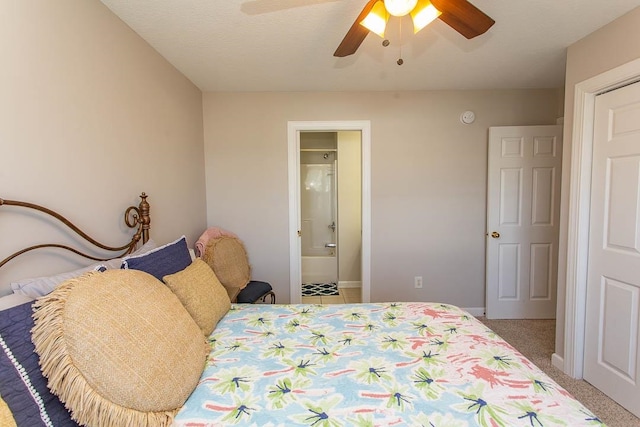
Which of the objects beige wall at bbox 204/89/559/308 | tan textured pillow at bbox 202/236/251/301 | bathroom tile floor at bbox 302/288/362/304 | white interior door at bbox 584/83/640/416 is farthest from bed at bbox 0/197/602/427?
bathroom tile floor at bbox 302/288/362/304

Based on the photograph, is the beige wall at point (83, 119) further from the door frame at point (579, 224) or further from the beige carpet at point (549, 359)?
the beige carpet at point (549, 359)

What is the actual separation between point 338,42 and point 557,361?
2908 mm

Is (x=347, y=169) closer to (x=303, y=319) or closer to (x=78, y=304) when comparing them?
(x=303, y=319)

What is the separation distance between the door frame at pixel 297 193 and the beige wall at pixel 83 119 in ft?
3.78

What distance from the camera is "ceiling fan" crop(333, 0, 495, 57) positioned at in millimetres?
1271

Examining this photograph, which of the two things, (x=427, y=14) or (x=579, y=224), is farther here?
(x=579, y=224)

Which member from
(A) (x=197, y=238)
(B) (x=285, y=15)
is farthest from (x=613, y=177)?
(A) (x=197, y=238)

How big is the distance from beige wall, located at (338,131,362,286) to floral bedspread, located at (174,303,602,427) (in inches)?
112

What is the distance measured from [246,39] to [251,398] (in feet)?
6.84

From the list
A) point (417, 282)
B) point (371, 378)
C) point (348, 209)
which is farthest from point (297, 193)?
point (371, 378)

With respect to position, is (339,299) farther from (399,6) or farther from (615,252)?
(399,6)

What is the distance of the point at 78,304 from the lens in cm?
93

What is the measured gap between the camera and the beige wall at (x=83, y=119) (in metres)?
1.15

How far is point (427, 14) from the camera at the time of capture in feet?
4.50
